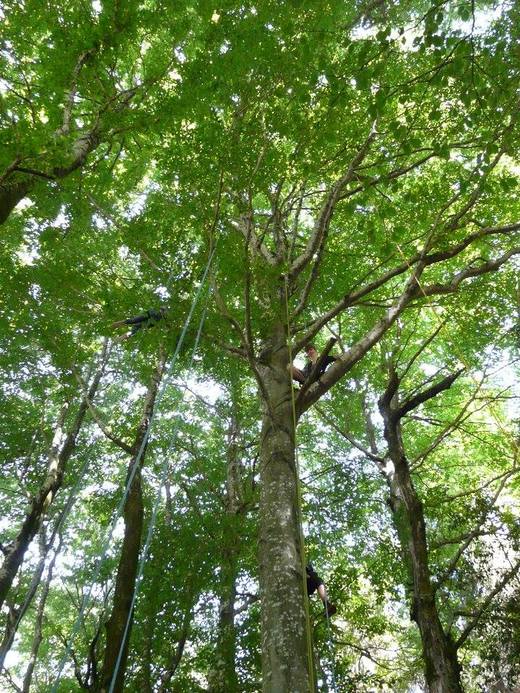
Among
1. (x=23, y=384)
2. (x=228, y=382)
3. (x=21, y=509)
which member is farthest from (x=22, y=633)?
(x=228, y=382)

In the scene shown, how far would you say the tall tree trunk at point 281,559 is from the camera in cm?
301

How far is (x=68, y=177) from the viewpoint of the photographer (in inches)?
221

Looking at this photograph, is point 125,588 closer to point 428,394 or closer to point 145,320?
point 145,320

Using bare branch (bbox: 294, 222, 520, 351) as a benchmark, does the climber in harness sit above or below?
below

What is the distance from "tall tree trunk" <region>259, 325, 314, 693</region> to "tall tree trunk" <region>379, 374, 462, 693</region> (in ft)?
7.06

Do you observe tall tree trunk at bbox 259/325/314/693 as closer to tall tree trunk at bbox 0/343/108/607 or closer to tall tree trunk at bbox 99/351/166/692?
tall tree trunk at bbox 99/351/166/692

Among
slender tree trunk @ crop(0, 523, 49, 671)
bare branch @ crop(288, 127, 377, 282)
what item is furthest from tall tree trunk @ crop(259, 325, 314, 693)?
slender tree trunk @ crop(0, 523, 49, 671)

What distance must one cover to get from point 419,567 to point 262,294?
3.49m

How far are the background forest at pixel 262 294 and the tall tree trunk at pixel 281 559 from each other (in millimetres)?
18

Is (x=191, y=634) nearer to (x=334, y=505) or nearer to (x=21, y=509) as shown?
(x=334, y=505)

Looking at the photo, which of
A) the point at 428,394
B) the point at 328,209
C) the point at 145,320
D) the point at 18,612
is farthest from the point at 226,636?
the point at 328,209

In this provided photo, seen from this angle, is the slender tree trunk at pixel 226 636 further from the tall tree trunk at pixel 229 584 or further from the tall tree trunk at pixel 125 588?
the tall tree trunk at pixel 125 588

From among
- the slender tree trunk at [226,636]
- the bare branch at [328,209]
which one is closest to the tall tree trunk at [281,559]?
the bare branch at [328,209]

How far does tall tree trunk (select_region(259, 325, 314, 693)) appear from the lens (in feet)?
9.87
